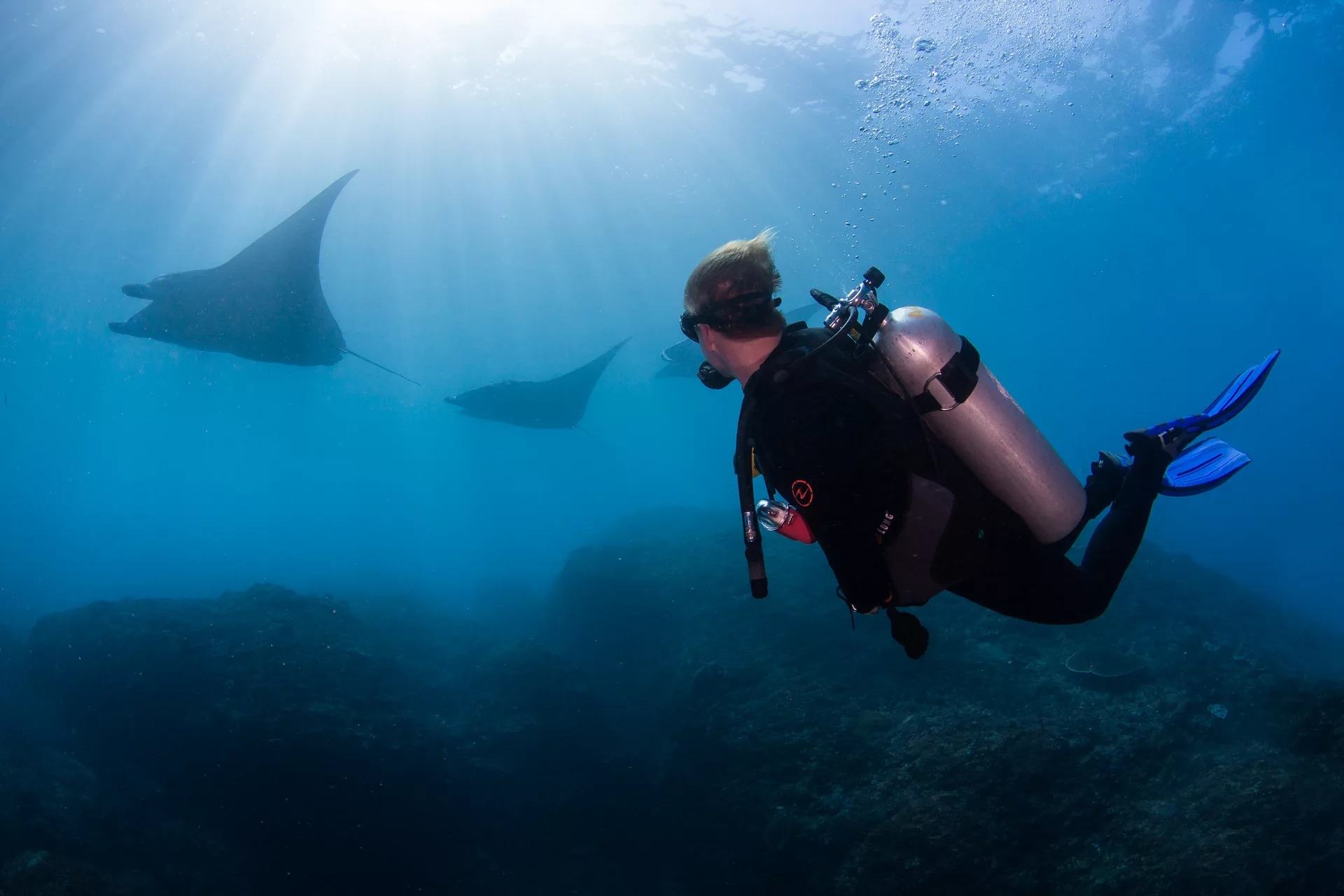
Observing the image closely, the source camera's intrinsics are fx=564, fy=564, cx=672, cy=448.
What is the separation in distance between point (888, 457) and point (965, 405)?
55 cm

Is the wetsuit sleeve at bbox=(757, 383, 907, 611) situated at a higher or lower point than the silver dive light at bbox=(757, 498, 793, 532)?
higher

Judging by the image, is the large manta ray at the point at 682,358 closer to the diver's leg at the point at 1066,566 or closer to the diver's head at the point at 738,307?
the diver's leg at the point at 1066,566

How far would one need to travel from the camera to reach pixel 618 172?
1266 inches

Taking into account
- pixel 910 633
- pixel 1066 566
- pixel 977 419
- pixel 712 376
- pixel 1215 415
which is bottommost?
pixel 910 633

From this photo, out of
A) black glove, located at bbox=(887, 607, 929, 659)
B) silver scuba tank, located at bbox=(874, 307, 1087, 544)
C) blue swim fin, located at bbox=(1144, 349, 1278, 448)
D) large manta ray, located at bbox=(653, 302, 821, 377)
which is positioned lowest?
large manta ray, located at bbox=(653, 302, 821, 377)

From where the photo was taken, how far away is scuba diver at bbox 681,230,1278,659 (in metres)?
2.07

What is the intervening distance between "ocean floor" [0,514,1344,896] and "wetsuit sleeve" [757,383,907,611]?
5.99 meters

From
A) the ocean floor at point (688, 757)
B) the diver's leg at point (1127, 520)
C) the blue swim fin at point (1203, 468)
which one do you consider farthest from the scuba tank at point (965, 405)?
the ocean floor at point (688, 757)

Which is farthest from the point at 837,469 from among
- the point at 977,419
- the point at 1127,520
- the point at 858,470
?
the point at 1127,520

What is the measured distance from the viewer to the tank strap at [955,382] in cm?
235

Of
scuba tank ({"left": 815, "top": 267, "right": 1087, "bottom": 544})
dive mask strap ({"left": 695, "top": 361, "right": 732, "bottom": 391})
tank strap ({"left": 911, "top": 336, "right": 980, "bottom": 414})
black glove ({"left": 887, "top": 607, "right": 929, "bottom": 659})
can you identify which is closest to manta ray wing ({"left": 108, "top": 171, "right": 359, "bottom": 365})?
dive mask strap ({"left": 695, "top": 361, "right": 732, "bottom": 391})

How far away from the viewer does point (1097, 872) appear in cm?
581

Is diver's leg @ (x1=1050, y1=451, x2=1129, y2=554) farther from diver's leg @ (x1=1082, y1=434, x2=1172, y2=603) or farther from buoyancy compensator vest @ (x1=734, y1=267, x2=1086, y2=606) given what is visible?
buoyancy compensator vest @ (x1=734, y1=267, x2=1086, y2=606)

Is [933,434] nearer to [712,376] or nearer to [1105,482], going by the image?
[712,376]
